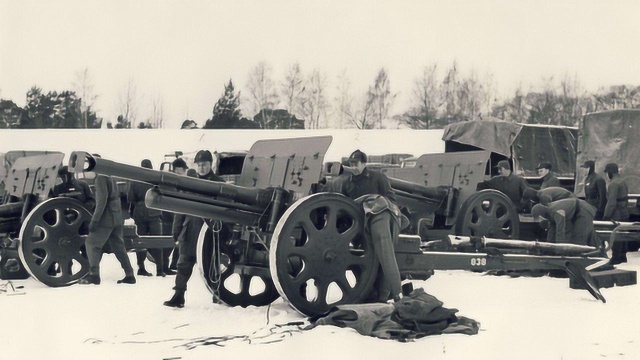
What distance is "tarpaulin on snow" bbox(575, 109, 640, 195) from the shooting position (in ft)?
49.5

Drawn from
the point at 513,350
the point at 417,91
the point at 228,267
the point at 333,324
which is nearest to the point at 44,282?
the point at 228,267

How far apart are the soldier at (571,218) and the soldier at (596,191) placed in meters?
2.70

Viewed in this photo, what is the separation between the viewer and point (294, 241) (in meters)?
8.17

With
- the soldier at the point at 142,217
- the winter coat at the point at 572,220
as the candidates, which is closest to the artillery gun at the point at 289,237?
the winter coat at the point at 572,220

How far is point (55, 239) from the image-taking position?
11219mm

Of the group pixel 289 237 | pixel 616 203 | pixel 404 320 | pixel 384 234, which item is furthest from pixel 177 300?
pixel 616 203

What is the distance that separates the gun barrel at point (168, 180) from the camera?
743 cm

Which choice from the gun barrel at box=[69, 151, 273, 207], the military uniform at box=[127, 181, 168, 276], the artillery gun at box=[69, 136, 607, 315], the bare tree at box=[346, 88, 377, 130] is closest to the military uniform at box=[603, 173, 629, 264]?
the artillery gun at box=[69, 136, 607, 315]

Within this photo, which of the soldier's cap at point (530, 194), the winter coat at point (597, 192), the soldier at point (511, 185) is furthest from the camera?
the winter coat at point (597, 192)

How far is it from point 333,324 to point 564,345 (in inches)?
80.1

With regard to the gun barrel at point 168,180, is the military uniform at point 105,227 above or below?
below

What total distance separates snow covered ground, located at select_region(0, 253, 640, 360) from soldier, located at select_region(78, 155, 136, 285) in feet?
0.95

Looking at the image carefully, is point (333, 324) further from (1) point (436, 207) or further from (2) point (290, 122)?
(1) point (436, 207)

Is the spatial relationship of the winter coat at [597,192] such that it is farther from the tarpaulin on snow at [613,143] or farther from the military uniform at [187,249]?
the military uniform at [187,249]
